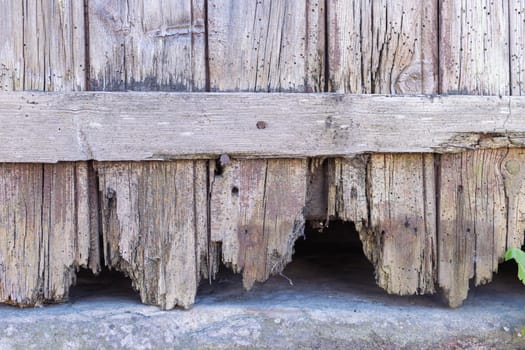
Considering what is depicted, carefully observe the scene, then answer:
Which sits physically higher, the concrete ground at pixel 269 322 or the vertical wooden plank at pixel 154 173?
the vertical wooden plank at pixel 154 173

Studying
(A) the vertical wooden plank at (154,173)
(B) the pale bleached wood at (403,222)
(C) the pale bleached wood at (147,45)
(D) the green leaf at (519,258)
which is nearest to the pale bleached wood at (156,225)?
(A) the vertical wooden plank at (154,173)

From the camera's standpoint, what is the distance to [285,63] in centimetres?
180

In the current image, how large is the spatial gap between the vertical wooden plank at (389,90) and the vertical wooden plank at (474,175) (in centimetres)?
5

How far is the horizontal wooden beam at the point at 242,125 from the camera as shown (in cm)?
167

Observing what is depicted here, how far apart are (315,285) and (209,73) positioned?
94 centimetres

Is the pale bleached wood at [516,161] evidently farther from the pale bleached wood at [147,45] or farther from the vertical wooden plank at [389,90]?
the pale bleached wood at [147,45]

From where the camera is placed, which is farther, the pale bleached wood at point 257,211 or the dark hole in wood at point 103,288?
the dark hole in wood at point 103,288

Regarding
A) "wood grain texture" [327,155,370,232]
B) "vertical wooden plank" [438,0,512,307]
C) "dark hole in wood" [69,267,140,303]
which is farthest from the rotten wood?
"dark hole in wood" [69,267,140,303]

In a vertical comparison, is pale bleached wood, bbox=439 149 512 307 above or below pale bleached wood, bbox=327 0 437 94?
below

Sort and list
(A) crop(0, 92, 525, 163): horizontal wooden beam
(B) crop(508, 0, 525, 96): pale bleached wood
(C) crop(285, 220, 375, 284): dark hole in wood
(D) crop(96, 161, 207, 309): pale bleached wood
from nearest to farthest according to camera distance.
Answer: (A) crop(0, 92, 525, 163): horizontal wooden beam < (D) crop(96, 161, 207, 309): pale bleached wood < (B) crop(508, 0, 525, 96): pale bleached wood < (C) crop(285, 220, 375, 284): dark hole in wood

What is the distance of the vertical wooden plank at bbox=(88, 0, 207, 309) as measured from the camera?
5.76 feet

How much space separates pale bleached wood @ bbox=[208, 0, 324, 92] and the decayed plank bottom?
0.28m

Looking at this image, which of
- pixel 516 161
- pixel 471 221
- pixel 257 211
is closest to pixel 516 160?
pixel 516 161

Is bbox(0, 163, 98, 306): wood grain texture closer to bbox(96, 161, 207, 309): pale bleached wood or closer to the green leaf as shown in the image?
bbox(96, 161, 207, 309): pale bleached wood
